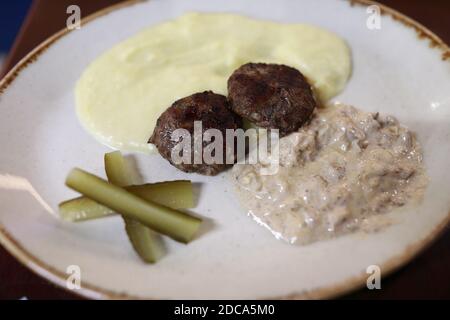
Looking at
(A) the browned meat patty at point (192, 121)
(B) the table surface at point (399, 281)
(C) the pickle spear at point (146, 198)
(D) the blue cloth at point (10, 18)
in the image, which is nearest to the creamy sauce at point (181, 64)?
(A) the browned meat patty at point (192, 121)

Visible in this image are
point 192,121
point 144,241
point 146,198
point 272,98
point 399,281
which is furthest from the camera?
point 272,98

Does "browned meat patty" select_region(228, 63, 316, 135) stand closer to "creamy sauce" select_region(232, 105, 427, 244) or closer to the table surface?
"creamy sauce" select_region(232, 105, 427, 244)

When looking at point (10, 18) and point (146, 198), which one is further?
point (10, 18)

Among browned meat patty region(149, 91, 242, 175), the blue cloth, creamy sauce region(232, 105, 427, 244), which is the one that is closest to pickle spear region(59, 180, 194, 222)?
browned meat patty region(149, 91, 242, 175)

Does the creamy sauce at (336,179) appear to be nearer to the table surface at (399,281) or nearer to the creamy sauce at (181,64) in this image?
the table surface at (399,281)

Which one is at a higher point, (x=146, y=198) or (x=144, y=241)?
(x=146, y=198)

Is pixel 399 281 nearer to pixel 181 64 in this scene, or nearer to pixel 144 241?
pixel 144 241

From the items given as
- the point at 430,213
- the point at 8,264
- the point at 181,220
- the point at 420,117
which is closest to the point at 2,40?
the point at 8,264

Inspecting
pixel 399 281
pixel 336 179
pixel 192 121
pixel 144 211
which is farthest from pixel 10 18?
pixel 399 281
